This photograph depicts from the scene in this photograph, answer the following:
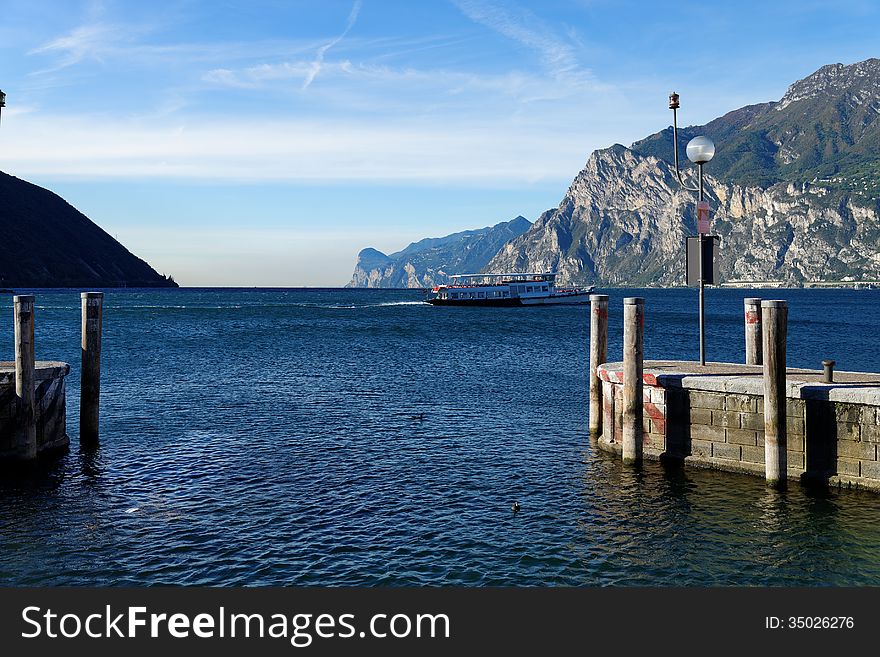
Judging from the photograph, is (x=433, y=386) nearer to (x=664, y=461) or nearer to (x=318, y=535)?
(x=664, y=461)

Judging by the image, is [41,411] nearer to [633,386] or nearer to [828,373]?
[633,386]

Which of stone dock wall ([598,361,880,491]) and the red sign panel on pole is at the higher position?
the red sign panel on pole

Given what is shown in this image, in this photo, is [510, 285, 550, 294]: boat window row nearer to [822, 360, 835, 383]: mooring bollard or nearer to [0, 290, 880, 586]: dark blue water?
[0, 290, 880, 586]: dark blue water

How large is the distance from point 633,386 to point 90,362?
18.4 metres

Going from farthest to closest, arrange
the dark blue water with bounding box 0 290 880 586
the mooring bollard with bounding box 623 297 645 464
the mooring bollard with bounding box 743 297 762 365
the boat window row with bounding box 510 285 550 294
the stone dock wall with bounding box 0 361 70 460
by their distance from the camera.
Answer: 1. the boat window row with bounding box 510 285 550 294
2. the mooring bollard with bounding box 743 297 762 365
3. the stone dock wall with bounding box 0 361 70 460
4. the mooring bollard with bounding box 623 297 645 464
5. the dark blue water with bounding box 0 290 880 586

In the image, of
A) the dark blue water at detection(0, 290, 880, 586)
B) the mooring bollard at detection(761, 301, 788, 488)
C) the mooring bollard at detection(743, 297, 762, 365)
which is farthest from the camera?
the mooring bollard at detection(743, 297, 762, 365)

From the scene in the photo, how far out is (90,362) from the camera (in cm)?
2498

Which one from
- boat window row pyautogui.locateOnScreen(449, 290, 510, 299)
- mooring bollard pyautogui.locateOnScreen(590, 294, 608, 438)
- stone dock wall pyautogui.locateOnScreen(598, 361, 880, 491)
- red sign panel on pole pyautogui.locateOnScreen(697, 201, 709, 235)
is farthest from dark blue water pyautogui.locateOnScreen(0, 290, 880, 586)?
boat window row pyautogui.locateOnScreen(449, 290, 510, 299)

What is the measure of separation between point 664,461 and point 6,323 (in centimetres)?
10493

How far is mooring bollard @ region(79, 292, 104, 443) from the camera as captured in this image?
80.9ft

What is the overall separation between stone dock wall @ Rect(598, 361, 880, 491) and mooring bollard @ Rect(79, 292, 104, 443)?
696 inches

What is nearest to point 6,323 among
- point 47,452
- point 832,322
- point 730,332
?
point 47,452

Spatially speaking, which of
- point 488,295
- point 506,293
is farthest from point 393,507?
point 506,293

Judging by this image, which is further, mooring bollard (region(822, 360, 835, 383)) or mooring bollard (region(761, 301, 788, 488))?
mooring bollard (region(822, 360, 835, 383))
